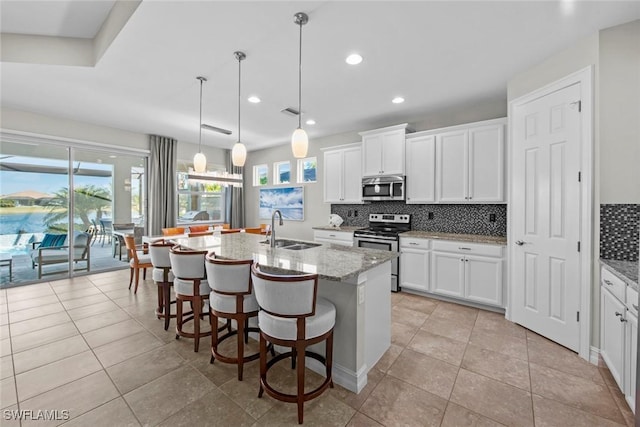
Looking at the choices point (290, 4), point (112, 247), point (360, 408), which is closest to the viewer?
point (360, 408)

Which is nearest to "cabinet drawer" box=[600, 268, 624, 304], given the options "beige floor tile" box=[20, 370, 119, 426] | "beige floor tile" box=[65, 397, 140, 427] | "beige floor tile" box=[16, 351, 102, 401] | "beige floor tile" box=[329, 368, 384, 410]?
"beige floor tile" box=[329, 368, 384, 410]

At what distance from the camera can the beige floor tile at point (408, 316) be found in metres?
3.02

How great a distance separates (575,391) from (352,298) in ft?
5.71

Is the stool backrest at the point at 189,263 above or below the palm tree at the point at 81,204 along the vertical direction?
below

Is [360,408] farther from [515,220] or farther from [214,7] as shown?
[214,7]

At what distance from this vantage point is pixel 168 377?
6.73ft

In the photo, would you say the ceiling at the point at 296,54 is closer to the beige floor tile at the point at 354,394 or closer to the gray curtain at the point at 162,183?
the gray curtain at the point at 162,183

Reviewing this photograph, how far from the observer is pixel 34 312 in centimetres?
328

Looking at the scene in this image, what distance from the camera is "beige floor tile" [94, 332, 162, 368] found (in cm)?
230

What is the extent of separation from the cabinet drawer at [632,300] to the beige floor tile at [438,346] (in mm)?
1179

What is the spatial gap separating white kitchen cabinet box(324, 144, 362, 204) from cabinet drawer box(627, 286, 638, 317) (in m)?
3.42

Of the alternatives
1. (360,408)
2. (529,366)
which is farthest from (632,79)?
(360,408)

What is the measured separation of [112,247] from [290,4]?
5654mm

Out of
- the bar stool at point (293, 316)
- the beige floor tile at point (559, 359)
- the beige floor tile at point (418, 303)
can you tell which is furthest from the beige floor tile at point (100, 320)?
the beige floor tile at point (559, 359)
